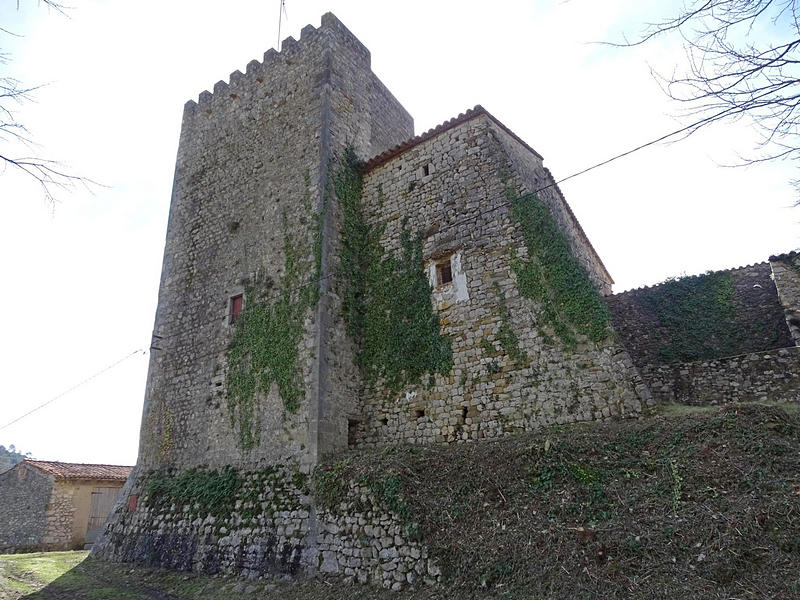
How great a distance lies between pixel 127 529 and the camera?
35.1 ft

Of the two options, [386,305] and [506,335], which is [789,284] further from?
[386,305]

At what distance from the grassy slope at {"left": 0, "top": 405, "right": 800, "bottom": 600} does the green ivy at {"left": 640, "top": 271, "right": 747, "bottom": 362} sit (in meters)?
4.30

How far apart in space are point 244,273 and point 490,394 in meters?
6.61

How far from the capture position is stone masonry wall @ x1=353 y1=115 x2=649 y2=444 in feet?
25.8

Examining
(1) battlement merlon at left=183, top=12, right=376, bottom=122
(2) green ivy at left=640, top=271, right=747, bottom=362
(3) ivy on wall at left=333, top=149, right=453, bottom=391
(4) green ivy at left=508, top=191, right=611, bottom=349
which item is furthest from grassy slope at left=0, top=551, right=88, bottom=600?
(2) green ivy at left=640, top=271, right=747, bottom=362

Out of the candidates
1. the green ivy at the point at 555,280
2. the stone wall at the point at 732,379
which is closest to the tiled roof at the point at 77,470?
A: the green ivy at the point at 555,280

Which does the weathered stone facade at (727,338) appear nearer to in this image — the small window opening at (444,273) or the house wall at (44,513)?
the small window opening at (444,273)

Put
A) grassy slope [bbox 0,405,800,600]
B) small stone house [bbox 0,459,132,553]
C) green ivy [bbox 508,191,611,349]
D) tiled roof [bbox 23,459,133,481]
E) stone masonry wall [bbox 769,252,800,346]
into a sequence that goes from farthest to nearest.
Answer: tiled roof [bbox 23,459,133,481] → small stone house [bbox 0,459,132,553] → stone masonry wall [bbox 769,252,800,346] → green ivy [bbox 508,191,611,349] → grassy slope [bbox 0,405,800,600]

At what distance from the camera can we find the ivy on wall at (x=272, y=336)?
9.80 meters

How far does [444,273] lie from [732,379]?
17.5 ft

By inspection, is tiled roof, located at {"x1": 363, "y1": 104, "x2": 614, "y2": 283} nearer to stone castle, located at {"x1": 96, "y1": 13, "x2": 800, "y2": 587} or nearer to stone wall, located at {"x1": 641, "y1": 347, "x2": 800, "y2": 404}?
stone castle, located at {"x1": 96, "y1": 13, "x2": 800, "y2": 587}

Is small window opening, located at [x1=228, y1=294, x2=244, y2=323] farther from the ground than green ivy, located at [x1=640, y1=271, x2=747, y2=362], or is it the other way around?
small window opening, located at [x1=228, y1=294, x2=244, y2=323]

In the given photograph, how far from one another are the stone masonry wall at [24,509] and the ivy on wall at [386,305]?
1599cm

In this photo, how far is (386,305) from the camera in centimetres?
1047
